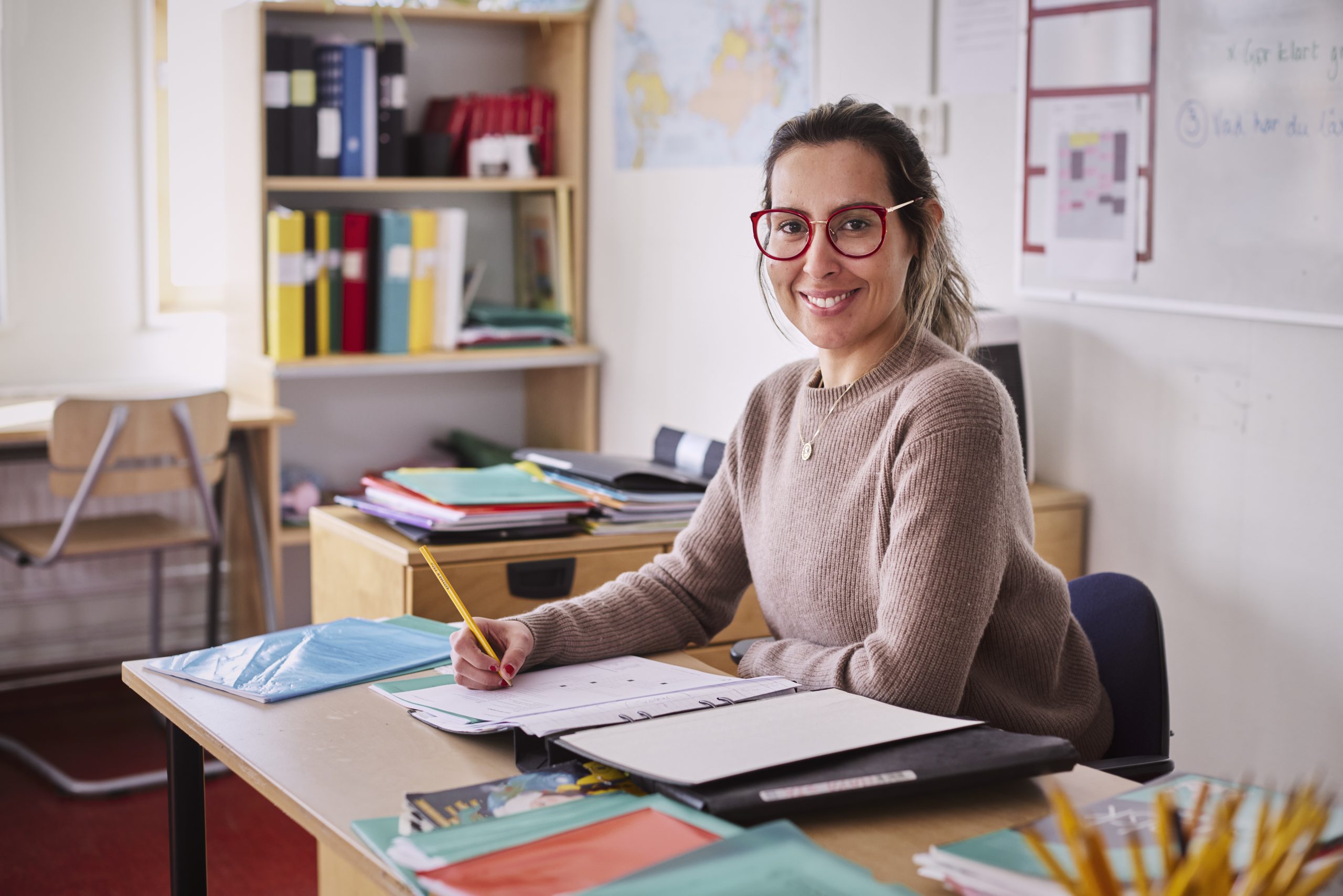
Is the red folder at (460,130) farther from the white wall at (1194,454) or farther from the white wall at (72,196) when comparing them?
the white wall at (1194,454)

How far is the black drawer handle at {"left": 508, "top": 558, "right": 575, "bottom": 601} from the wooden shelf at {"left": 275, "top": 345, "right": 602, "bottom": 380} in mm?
1568

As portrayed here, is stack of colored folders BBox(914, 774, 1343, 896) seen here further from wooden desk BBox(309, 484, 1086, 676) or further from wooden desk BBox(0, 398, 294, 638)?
wooden desk BBox(0, 398, 294, 638)

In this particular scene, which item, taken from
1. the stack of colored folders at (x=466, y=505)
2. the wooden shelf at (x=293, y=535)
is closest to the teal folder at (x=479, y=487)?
the stack of colored folders at (x=466, y=505)

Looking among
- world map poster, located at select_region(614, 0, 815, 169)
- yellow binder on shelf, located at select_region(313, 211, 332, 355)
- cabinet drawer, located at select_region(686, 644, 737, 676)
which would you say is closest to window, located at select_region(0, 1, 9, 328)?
yellow binder on shelf, located at select_region(313, 211, 332, 355)

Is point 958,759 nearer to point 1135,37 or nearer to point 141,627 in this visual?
point 1135,37

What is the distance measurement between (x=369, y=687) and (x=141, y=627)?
9.16ft

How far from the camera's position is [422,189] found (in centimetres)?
364

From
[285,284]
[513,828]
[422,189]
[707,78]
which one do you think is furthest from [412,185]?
[513,828]

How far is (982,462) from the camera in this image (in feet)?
4.44

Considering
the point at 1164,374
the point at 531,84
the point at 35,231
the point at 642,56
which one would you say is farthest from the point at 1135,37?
the point at 35,231

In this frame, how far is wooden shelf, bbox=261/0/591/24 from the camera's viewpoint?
3.53m

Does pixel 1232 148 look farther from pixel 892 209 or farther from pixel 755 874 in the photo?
pixel 755 874

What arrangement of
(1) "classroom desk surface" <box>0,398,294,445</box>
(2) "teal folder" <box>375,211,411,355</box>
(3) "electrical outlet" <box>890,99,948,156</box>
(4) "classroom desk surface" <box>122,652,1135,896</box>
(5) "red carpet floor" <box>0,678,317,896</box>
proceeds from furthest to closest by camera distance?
(2) "teal folder" <box>375,211,411,355</box> → (1) "classroom desk surface" <box>0,398,294,445</box> → (3) "electrical outlet" <box>890,99,948,156</box> → (5) "red carpet floor" <box>0,678,317,896</box> → (4) "classroom desk surface" <box>122,652,1135,896</box>

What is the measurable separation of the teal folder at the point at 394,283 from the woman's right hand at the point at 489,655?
2.30m
